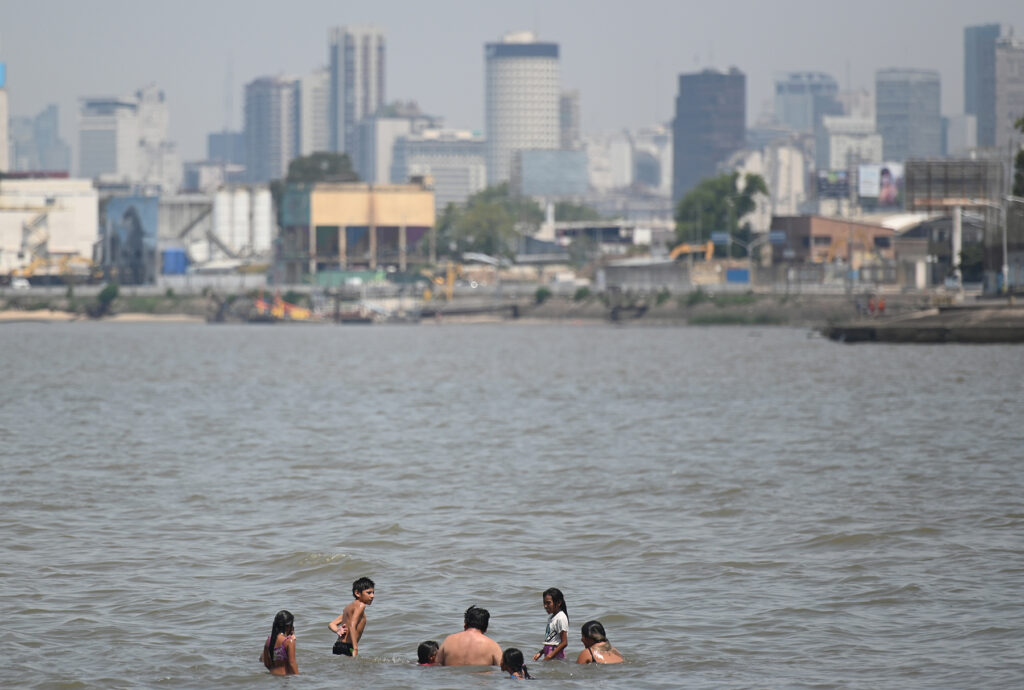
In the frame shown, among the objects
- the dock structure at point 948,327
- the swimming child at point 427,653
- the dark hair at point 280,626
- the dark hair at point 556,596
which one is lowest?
the swimming child at point 427,653

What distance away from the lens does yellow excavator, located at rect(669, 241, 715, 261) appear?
18562 centimetres

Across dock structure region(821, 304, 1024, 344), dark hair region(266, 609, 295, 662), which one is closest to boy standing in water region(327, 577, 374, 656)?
dark hair region(266, 609, 295, 662)

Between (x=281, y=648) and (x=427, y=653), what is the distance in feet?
6.10

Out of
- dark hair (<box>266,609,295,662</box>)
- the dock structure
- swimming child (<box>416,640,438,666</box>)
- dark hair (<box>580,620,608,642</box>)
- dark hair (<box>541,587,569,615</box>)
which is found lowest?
swimming child (<box>416,640,438,666</box>)

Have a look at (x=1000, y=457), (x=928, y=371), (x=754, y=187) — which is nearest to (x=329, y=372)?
(x=928, y=371)

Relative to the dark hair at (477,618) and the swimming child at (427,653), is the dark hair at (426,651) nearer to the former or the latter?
the swimming child at (427,653)

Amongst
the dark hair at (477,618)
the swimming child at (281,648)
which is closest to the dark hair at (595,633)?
the dark hair at (477,618)

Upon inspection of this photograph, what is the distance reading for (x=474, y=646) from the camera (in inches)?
739

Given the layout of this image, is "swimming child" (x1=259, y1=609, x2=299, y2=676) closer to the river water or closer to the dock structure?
the river water

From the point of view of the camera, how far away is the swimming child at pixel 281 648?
18453mm

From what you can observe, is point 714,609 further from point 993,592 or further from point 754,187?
point 754,187

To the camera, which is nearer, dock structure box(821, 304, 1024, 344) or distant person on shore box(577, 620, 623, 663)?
distant person on shore box(577, 620, 623, 663)

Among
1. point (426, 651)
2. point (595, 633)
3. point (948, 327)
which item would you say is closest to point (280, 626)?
point (426, 651)

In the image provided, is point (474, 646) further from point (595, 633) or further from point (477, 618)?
point (595, 633)
